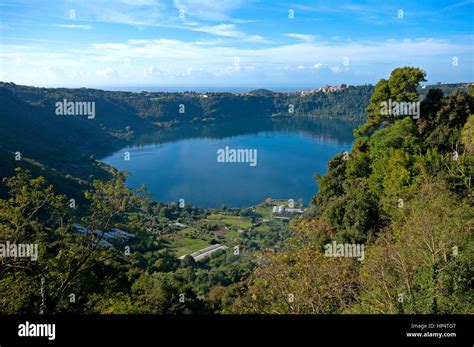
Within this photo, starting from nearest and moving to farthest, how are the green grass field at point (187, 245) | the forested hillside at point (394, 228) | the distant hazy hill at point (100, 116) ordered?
1. the forested hillside at point (394, 228)
2. the green grass field at point (187, 245)
3. the distant hazy hill at point (100, 116)

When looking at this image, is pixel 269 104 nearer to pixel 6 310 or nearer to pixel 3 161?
pixel 3 161

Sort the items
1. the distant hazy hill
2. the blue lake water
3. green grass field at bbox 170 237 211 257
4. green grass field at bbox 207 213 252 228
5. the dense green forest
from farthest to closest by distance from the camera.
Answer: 1. the blue lake water
2. the distant hazy hill
3. green grass field at bbox 207 213 252 228
4. green grass field at bbox 170 237 211 257
5. the dense green forest

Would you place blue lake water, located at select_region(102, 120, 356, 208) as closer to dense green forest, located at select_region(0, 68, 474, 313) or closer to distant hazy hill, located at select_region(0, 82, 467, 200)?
distant hazy hill, located at select_region(0, 82, 467, 200)

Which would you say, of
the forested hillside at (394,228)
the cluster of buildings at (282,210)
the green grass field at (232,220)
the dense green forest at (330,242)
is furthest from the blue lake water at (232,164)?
the forested hillside at (394,228)

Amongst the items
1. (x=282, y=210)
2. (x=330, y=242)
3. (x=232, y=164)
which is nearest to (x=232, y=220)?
(x=282, y=210)

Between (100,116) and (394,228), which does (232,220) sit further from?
(100,116)

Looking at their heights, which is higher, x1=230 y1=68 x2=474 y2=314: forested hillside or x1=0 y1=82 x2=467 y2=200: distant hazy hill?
x1=0 y1=82 x2=467 y2=200: distant hazy hill

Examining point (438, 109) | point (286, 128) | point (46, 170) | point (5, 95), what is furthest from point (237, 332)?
point (286, 128)

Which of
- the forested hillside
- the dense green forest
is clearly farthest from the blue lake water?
the forested hillside

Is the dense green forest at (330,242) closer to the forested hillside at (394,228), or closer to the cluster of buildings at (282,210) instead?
the forested hillside at (394,228)

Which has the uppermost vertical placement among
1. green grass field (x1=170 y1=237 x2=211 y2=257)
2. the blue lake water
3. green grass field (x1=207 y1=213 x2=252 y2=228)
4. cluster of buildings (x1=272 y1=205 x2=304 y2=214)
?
the blue lake water
